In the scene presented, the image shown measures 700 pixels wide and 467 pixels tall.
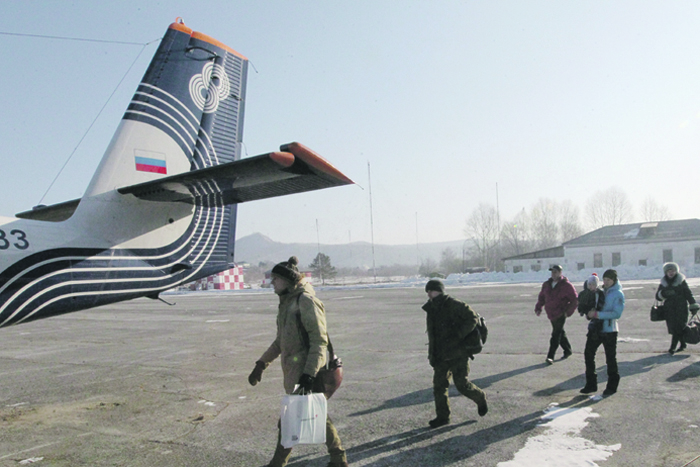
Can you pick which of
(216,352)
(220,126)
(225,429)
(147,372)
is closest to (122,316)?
(216,352)

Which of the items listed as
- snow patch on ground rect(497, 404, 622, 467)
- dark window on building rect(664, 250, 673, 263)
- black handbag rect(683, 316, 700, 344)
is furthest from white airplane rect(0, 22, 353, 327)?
dark window on building rect(664, 250, 673, 263)

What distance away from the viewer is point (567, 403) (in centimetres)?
521

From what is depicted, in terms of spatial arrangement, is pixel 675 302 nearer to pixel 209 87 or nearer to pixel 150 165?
pixel 209 87

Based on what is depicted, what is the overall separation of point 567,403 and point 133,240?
17.3 feet

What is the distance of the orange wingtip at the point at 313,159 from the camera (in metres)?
4.04

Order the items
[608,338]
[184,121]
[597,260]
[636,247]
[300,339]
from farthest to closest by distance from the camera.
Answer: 1. [597,260]
2. [636,247]
3. [184,121]
4. [608,338]
5. [300,339]

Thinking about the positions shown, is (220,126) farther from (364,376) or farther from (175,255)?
(364,376)

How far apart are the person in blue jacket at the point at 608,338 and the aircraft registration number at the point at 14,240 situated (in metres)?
6.16

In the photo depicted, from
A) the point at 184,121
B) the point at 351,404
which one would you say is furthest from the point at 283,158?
the point at 184,121

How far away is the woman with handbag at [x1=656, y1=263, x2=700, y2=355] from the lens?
764 centimetres

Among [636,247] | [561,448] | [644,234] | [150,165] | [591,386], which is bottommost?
[561,448]

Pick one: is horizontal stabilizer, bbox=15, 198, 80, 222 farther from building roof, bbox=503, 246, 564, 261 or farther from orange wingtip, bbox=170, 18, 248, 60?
building roof, bbox=503, 246, 564, 261

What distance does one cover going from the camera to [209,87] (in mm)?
7238

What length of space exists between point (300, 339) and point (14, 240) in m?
3.33
